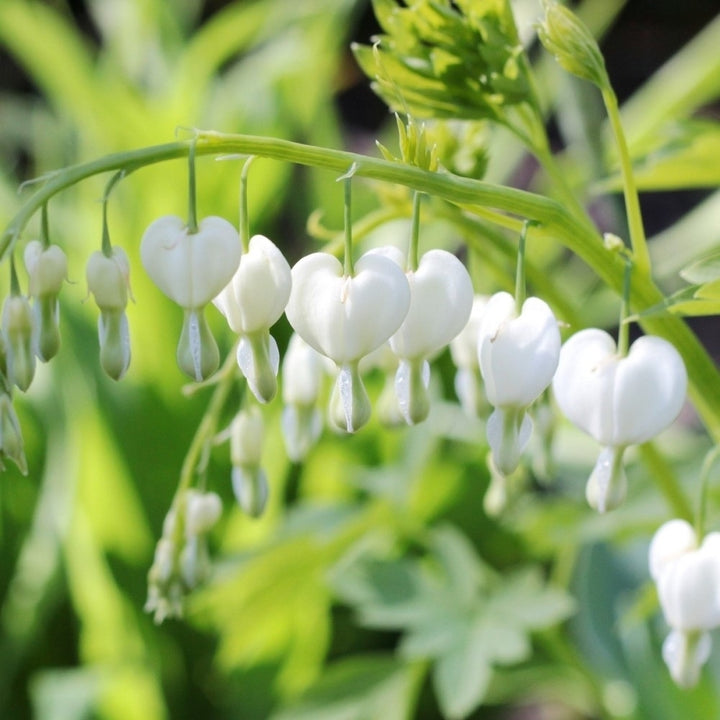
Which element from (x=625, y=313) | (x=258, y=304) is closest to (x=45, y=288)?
(x=258, y=304)

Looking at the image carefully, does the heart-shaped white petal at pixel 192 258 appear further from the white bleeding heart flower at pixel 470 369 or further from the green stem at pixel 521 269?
the white bleeding heart flower at pixel 470 369

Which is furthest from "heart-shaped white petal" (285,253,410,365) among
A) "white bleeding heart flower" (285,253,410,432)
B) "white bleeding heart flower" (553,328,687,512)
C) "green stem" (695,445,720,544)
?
"green stem" (695,445,720,544)

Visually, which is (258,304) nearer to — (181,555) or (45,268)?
(45,268)

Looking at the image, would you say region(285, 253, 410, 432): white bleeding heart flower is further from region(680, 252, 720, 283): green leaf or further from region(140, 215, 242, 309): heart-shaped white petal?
region(680, 252, 720, 283): green leaf

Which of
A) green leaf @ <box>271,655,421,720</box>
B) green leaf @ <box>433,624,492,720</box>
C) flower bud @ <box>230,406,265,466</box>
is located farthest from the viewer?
green leaf @ <box>271,655,421,720</box>

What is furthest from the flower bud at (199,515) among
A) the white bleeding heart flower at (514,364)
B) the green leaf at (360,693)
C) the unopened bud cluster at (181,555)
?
the green leaf at (360,693)

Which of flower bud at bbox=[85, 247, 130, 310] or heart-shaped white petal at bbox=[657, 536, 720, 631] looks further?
heart-shaped white petal at bbox=[657, 536, 720, 631]
